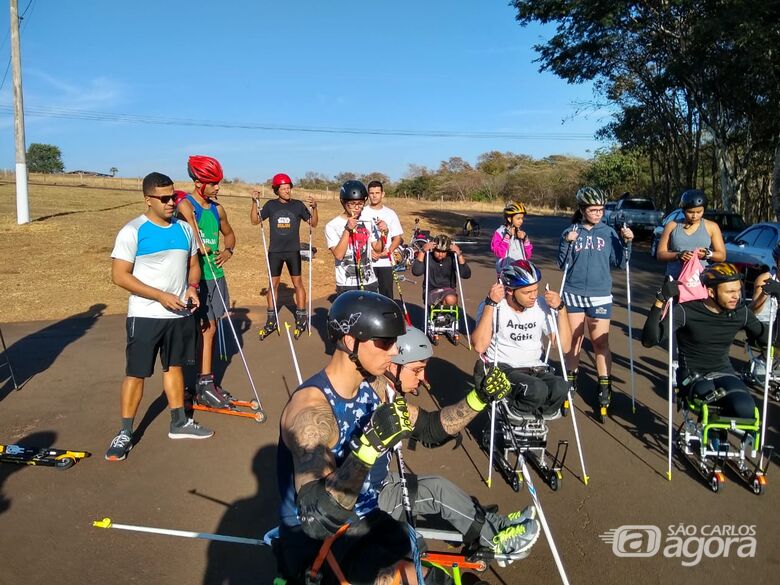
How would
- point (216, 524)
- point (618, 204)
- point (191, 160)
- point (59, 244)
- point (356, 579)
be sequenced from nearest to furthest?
point (356, 579) < point (216, 524) < point (191, 160) < point (59, 244) < point (618, 204)

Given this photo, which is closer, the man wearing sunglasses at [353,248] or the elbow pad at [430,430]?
the elbow pad at [430,430]

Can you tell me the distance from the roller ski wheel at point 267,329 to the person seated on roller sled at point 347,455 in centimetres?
605

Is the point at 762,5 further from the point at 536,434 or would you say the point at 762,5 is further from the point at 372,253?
the point at 536,434

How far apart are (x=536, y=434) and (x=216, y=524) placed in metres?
2.56

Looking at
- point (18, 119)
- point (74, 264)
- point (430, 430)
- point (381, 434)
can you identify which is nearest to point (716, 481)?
point (430, 430)

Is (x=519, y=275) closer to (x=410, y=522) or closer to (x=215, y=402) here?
(x=410, y=522)

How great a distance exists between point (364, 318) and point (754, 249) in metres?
11.8

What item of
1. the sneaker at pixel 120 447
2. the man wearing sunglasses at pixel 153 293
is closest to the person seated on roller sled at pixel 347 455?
the man wearing sunglasses at pixel 153 293

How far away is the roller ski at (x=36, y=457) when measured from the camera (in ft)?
15.4

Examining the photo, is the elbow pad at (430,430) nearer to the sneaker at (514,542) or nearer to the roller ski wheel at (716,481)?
the sneaker at (514,542)

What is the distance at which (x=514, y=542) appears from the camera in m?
3.47

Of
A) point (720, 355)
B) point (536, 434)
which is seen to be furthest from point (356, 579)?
point (720, 355)

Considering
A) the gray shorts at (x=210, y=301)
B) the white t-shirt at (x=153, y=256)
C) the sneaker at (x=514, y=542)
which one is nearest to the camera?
the sneaker at (x=514, y=542)

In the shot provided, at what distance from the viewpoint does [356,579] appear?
250 centimetres
